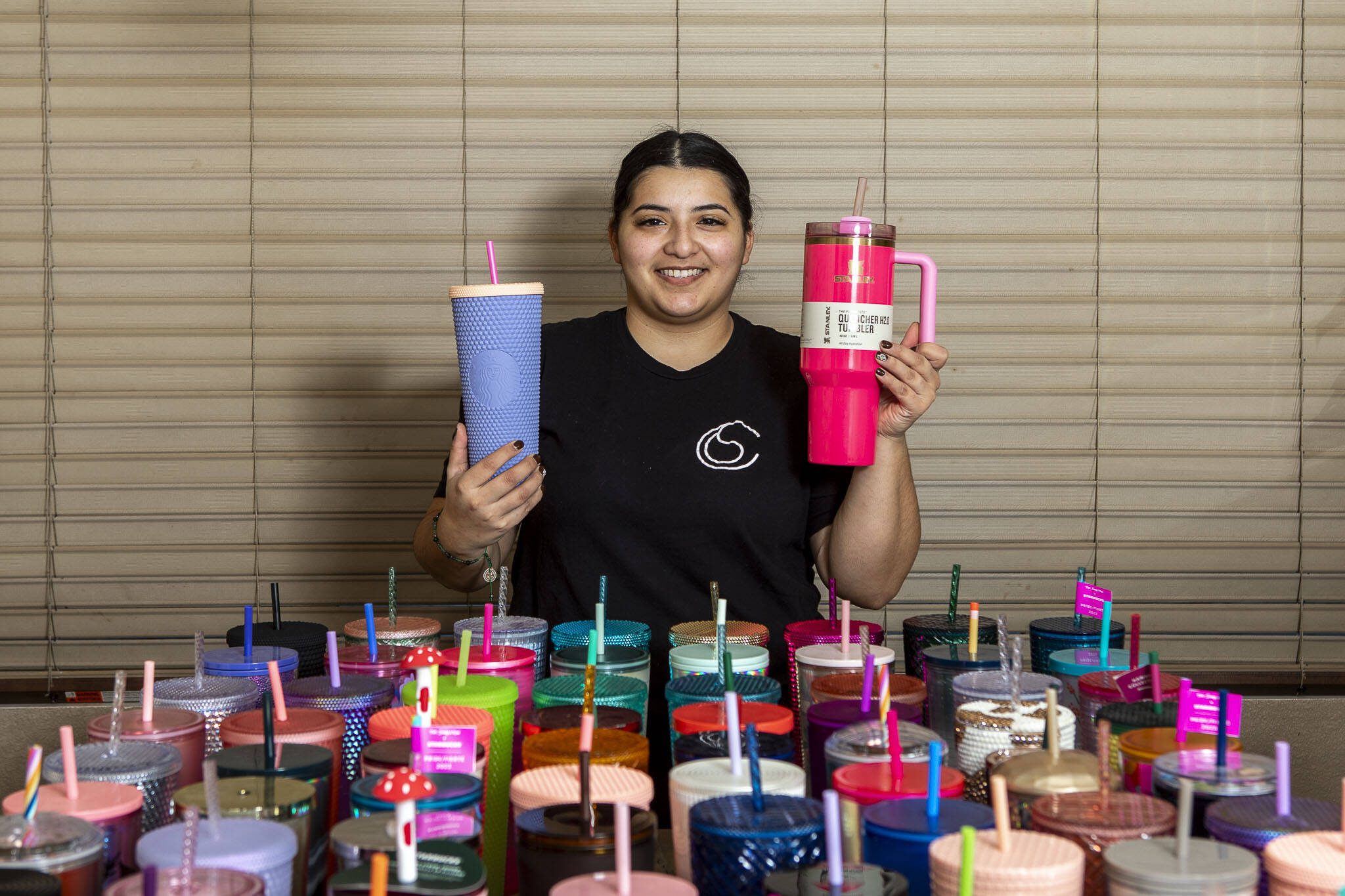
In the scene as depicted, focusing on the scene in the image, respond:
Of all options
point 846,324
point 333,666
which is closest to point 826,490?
point 846,324

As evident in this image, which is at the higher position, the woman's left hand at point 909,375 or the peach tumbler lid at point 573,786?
the woman's left hand at point 909,375

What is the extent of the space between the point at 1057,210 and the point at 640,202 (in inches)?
46.1

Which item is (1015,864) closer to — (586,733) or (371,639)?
(586,733)

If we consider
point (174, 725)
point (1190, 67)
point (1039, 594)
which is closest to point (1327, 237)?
point (1190, 67)

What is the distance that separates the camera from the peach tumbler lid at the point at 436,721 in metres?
1.24

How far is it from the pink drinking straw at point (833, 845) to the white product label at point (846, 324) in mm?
954

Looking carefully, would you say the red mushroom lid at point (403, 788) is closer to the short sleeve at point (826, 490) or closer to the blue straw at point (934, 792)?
the blue straw at point (934, 792)

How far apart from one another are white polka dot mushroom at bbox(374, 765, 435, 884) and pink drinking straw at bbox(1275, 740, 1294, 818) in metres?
0.67

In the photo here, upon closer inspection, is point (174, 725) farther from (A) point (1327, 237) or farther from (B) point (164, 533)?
(A) point (1327, 237)

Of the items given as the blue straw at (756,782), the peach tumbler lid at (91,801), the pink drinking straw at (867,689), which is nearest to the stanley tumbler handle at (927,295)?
the pink drinking straw at (867,689)

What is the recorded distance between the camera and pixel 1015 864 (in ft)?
2.93

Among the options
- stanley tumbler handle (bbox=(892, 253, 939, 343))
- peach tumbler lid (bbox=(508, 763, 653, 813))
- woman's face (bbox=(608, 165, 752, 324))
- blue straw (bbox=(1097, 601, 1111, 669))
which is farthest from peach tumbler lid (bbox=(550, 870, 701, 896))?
woman's face (bbox=(608, 165, 752, 324))

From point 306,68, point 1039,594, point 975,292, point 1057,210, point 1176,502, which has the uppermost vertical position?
point 306,68

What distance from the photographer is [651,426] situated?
235cm
